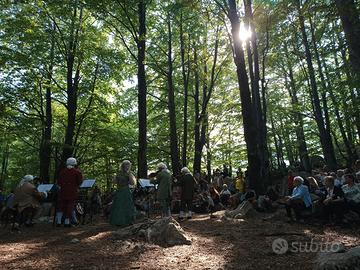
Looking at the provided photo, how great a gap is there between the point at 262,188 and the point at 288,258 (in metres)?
6.01

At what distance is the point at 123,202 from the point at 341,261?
5845 millimetres

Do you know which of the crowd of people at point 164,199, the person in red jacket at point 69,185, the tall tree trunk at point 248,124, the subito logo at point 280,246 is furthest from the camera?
the tall tree trunk at point 248,124

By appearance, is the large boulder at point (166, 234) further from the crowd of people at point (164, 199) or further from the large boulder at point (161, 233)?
the crowd of people at point (164, 199)

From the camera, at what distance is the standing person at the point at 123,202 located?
8617 mm

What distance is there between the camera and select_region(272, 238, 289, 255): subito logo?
5.57m

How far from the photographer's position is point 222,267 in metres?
4.82

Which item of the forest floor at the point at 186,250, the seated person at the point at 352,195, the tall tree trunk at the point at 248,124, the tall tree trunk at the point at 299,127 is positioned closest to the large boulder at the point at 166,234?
the forest floor at the point at 186,250

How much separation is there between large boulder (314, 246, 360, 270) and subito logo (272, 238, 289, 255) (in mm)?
1640

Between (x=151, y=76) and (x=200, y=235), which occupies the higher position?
(x=151, y=76)

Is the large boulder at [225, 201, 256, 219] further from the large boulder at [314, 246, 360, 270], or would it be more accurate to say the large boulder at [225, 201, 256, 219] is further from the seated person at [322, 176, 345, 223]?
the large boulder at [314, 246, 360, 270]

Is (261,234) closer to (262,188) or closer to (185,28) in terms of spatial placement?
(262,188)

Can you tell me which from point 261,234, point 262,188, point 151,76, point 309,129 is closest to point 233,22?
point 262,188

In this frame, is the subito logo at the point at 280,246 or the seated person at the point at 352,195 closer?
the subito logo at the point at 280,246

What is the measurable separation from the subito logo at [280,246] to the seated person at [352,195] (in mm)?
2855
